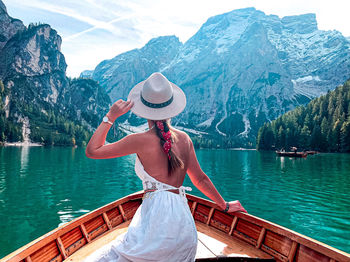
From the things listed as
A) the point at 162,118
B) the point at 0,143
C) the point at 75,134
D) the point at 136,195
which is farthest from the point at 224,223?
the point at 75,134

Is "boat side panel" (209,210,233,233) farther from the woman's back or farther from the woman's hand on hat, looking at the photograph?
the woman's hand on hat

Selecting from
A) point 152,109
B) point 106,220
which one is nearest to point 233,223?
point 106,220

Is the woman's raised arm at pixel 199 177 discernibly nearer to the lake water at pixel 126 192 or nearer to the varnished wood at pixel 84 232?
the varnished wood at pixel 84 232

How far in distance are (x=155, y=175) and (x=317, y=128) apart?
112 m

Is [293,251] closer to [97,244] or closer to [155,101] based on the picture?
[155,101]

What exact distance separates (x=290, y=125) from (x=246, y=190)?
10304cm

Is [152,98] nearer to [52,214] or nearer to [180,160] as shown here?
[180,160]

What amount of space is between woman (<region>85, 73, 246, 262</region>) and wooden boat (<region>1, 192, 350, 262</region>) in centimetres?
168

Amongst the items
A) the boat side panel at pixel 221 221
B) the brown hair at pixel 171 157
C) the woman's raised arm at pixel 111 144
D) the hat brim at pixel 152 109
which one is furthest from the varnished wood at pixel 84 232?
the hat brim at pixel 152 109

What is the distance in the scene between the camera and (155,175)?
3.19 m

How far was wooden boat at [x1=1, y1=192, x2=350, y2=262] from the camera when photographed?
4.71m

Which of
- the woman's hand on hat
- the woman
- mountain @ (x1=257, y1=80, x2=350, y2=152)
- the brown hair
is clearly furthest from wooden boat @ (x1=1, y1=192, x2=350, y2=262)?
mountain @ (x1=257, y1=80, x2=350, y2=152)

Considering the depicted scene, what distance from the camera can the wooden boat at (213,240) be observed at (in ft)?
15.5

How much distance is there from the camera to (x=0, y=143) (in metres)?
123
